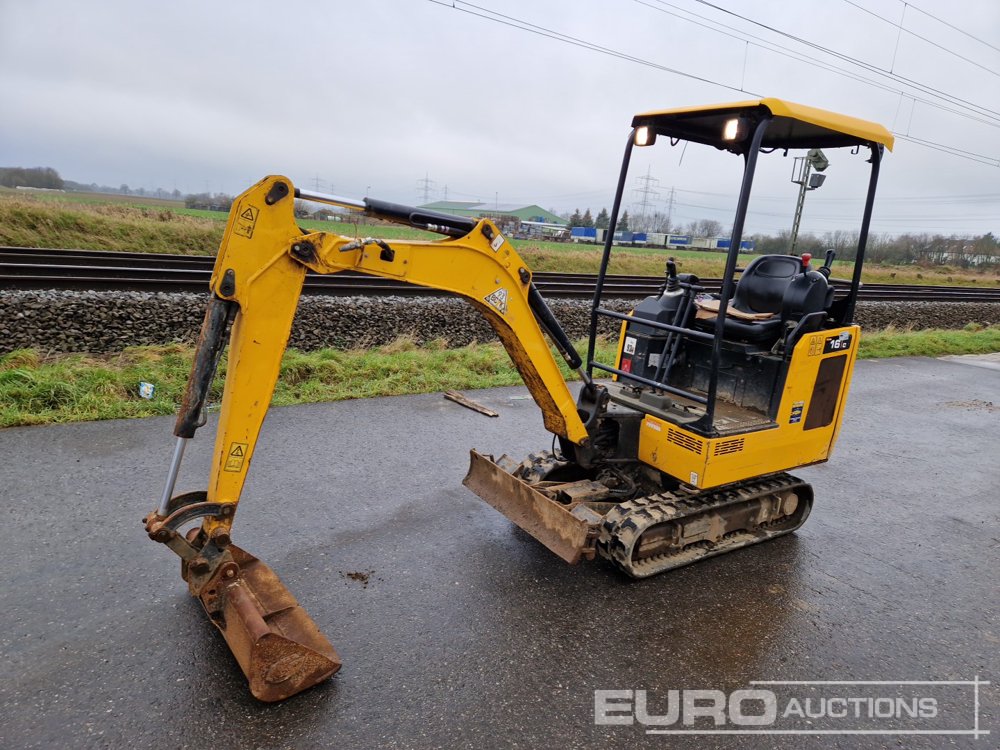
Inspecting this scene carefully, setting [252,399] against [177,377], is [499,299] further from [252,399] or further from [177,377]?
[177,377]

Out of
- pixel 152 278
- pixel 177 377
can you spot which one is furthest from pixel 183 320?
pixel 152 278

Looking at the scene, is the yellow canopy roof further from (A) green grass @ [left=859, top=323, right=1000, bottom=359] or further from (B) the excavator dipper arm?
(A) green grass @ [left=859, top=323, right=1000, bottom=359]

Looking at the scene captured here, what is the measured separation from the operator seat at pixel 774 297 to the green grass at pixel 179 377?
4371 mm

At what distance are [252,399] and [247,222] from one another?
0.85m

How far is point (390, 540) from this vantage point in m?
4.64

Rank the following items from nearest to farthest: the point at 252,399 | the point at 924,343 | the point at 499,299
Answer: the point at 252,399 < the point at 499,299 < the point at 924,343

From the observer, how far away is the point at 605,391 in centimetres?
470

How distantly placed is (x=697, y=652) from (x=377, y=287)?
9.43 meters

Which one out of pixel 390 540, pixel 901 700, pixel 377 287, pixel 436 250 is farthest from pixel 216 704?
pixel 377 287

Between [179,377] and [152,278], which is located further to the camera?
[152,278]

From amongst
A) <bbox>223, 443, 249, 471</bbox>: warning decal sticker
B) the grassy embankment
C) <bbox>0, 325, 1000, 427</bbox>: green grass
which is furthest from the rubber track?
<bbox>0, 325, 1000, 427</bbox>: green grass

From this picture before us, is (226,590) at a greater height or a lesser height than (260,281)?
lesser

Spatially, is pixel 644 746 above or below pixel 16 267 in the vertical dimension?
below

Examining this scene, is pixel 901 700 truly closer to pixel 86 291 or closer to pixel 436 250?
pixel 436 250
